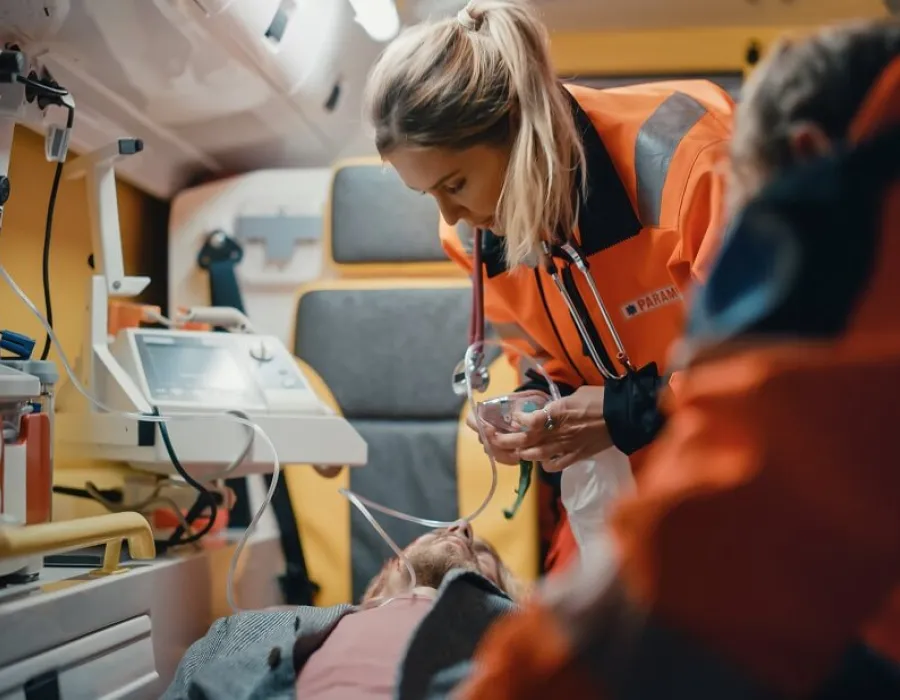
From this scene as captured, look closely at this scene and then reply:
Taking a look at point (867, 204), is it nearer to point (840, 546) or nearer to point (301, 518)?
point (840, 546)

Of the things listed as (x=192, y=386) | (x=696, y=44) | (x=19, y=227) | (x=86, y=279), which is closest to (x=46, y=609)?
(x=192, y=386)

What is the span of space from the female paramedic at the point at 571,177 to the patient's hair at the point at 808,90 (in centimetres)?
58

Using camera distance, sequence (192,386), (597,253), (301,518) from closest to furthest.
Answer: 1. (597,253)
2. (192,386)
3. (301,518)

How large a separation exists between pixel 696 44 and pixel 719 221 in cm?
145

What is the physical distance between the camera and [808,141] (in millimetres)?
594

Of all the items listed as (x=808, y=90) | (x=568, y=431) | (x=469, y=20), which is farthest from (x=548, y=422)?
(x=808, y=90)

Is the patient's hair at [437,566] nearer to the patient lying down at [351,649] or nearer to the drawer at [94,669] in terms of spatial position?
the patient lying down at [351,649]

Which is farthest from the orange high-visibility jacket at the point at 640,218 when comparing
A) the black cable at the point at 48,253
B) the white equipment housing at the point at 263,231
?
the white equipment housing at the point at 263,231

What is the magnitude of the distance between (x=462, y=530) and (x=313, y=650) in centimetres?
60

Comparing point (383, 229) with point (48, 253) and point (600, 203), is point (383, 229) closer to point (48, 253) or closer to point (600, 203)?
point (48, 253)

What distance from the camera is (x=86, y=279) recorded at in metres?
1.73

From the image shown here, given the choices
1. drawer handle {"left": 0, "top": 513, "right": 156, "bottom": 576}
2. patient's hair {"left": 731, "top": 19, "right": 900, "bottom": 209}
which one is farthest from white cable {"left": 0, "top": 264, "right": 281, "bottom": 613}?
patient's hair {"left": 731, "top": 19, "right": 900, "bottom": 209}

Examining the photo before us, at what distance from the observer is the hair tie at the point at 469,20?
4.60 ft

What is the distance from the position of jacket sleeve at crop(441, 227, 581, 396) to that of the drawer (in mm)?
763
